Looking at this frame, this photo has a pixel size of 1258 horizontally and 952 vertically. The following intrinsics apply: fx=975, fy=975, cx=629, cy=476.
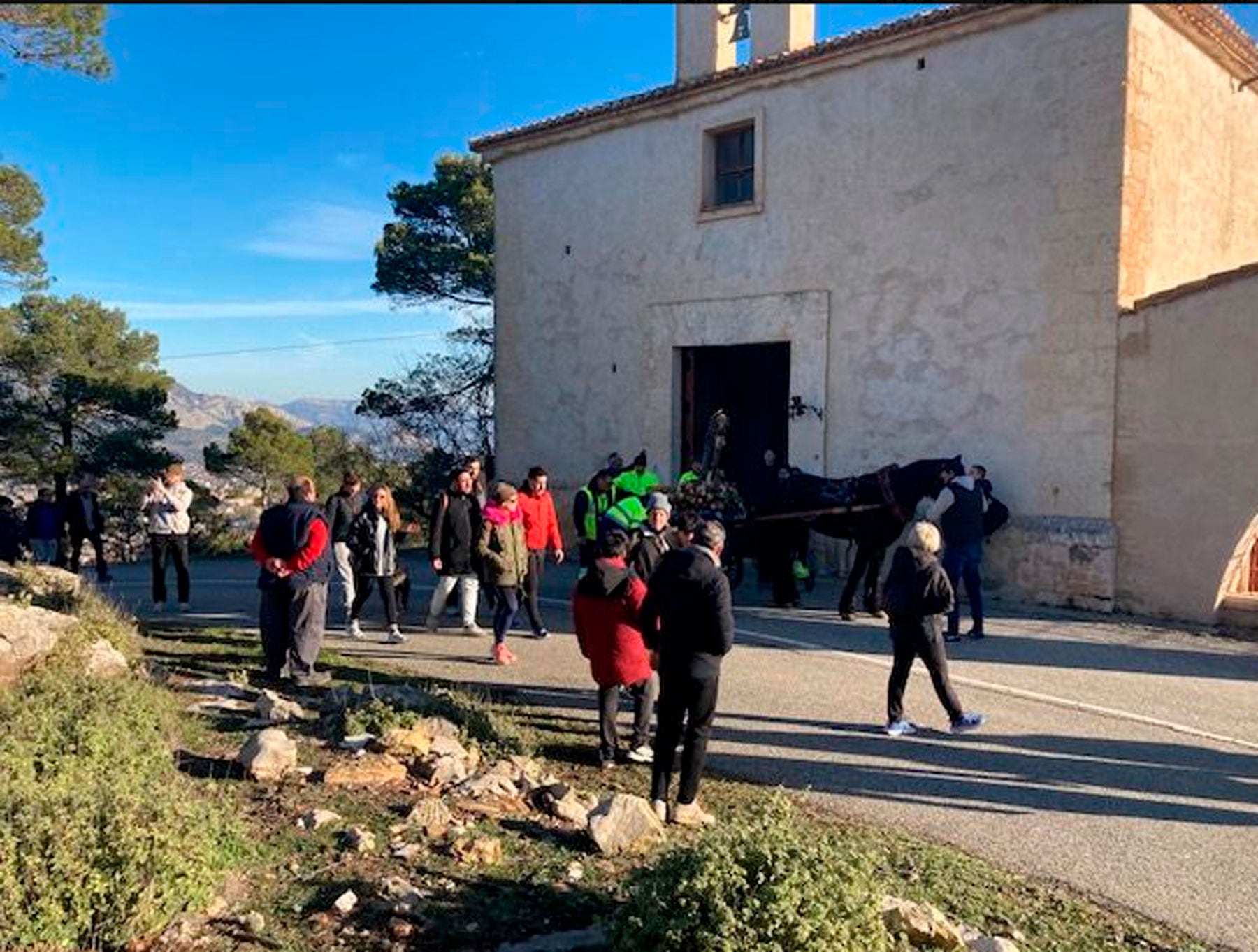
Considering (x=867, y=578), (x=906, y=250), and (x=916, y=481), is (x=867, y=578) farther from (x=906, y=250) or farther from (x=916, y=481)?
(x=906, y=250)

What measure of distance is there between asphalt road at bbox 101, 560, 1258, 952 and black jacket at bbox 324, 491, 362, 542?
3.56 feet

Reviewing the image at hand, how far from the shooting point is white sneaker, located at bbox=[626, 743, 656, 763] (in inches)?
243

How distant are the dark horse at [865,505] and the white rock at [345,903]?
7877 mm

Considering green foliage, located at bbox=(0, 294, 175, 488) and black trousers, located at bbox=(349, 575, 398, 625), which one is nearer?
black trousers, located at bbox=(349, 575, 398, 625)

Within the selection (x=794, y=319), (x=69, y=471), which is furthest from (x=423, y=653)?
(x=69, y=471)

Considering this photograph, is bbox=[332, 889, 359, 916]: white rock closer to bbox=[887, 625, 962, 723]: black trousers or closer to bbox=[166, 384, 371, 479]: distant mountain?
bbox=[887, 625, 962, 723]: black trousers

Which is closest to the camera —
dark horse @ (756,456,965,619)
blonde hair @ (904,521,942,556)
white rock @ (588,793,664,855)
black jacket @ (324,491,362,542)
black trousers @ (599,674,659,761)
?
white rock @ (588,793,664,855)

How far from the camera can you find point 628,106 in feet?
54.0

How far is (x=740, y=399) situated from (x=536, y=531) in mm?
8973

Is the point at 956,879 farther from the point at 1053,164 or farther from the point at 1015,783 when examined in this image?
the point at 1053,164

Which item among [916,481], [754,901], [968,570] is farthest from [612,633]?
[916,481]

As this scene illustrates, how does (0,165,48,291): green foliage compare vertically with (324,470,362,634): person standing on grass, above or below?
above

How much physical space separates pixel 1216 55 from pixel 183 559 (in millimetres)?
14516

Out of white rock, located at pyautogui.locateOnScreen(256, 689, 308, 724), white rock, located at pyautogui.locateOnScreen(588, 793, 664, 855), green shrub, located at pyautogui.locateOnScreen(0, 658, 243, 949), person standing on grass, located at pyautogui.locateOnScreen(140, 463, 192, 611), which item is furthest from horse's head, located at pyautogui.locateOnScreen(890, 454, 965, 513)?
green shrub, located at pyautogui.locateOnScreen(0, 658, 243, 949)
